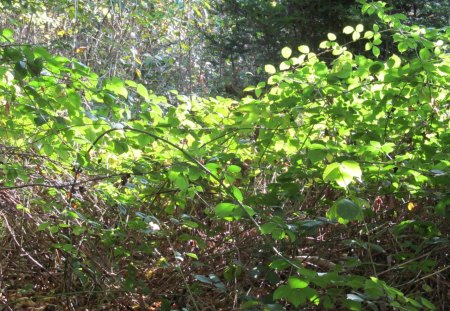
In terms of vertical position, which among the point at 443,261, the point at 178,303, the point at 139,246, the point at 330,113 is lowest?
the point at 178,303

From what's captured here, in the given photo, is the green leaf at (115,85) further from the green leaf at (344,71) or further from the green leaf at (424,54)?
the green leaf at (424,54)

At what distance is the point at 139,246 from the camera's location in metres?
2.61

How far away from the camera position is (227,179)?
2.03 metres

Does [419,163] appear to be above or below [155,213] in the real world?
above

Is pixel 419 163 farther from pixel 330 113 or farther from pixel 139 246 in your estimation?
pixel 139 246

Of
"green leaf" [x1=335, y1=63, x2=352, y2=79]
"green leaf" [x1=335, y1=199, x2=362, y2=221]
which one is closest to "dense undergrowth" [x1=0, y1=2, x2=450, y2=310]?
"green leaf" [x1=335, y1=63, x2=352, y2=79]

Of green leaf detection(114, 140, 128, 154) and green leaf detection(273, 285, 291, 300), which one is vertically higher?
green leaf detection(114, 140, 128, 154)

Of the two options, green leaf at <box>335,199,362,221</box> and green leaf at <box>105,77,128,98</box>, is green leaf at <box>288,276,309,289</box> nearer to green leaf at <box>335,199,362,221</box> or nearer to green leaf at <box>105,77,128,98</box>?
green leaf at <box>335,199,362,221</box>

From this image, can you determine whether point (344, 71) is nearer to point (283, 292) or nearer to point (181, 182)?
point (181, 182)

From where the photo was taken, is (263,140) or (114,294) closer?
(263,140)

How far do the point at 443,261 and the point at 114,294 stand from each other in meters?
1.83

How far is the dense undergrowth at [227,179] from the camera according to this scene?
Answer: 2.25m

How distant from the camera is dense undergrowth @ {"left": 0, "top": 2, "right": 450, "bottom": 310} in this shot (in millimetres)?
2250

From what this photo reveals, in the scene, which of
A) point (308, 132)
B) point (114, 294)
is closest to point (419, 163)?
point (308, 132)
